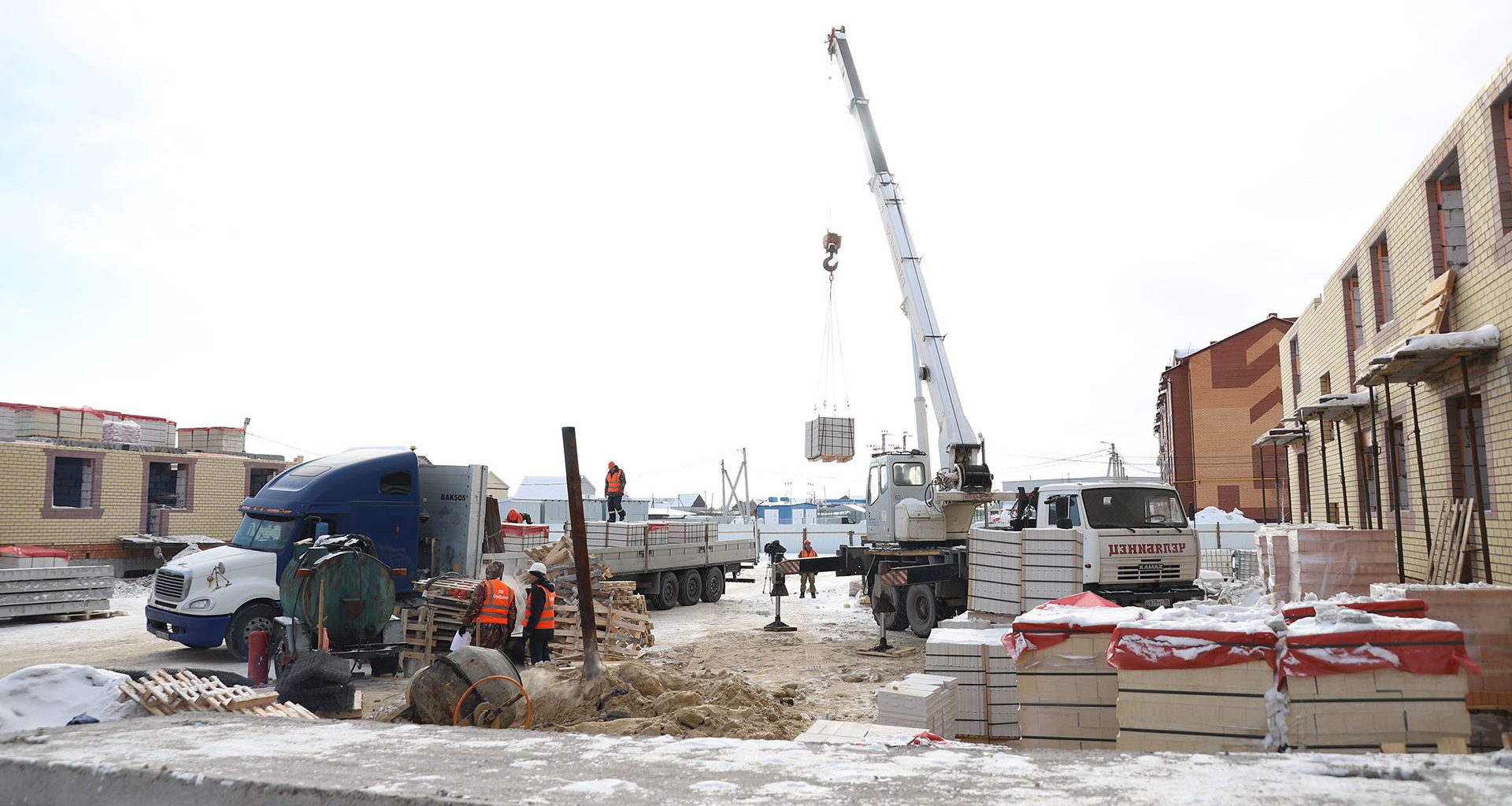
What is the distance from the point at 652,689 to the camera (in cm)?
903

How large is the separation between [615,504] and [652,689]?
12706 mm

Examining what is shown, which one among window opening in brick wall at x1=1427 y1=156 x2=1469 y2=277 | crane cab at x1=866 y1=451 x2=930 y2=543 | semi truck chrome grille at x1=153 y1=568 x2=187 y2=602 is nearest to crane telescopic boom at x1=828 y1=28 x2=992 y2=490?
crane cab at x1=866 y1=451 x2=930 y2=543

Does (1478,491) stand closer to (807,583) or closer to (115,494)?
(807,583)

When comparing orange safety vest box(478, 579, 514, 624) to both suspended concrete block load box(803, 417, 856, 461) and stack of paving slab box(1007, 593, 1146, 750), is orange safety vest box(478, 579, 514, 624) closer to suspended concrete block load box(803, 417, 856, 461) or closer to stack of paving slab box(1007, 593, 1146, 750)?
stack of paving slab box(1007, 593, 1146, 750)

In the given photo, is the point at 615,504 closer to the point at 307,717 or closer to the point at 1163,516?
the point at 1163,516

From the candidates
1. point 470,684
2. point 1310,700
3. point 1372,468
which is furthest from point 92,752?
point 1372,468

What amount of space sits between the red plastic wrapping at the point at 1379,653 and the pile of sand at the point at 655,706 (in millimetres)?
4575

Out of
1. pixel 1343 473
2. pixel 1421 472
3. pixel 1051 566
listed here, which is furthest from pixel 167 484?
pixel 1421 472

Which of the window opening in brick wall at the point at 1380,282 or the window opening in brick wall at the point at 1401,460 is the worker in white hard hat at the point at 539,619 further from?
the window opening in brick wall at the point at 1380,282

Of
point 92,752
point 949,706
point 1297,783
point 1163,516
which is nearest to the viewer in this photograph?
point 1297,783

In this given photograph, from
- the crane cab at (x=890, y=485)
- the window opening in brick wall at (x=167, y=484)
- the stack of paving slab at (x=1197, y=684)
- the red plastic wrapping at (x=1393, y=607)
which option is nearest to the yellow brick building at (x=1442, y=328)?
the red plastic wrapping at (x=1393, y=607)

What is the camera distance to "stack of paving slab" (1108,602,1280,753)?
193 inches

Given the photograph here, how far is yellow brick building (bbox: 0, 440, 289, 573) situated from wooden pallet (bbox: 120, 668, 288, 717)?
2213 cm

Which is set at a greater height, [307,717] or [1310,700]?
[1310,700]
